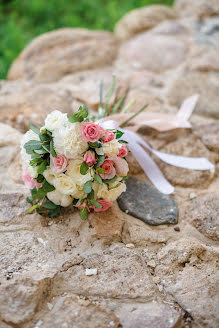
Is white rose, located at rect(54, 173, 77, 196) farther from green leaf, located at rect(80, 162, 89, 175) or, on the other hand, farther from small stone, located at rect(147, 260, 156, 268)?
small stone, located at rect(147, 260, 156, 268)

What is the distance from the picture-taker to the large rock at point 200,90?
246cm

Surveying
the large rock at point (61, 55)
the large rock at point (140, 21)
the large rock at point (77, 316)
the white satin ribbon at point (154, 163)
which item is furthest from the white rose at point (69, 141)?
the large rock at point (140, 21)

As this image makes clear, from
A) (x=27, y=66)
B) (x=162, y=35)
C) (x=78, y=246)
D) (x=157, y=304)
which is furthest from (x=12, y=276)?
(x=162, y=35)

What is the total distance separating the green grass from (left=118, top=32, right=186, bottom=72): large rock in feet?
2.69

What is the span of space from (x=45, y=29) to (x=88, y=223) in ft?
9.89

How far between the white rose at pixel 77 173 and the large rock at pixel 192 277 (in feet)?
1.56

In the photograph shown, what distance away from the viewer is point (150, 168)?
77.5 inches

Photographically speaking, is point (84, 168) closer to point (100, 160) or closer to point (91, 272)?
point (100, 160)

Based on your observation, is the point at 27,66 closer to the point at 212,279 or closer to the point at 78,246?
the point at 78,246

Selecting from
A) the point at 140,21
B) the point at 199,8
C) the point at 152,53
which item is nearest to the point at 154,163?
the point at 152,53

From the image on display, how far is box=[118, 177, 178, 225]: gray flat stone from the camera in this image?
1.72m

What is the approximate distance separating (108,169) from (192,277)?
1.85 ft

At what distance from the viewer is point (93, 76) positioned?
2.84 m

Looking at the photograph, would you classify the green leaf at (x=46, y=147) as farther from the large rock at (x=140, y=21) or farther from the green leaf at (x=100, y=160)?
the large rock at (x=140, y=21)
